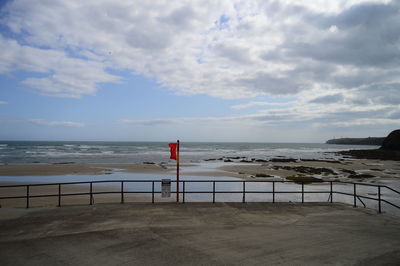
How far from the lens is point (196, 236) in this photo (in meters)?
7.49

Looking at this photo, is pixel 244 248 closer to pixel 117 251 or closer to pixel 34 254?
pixel 117 251

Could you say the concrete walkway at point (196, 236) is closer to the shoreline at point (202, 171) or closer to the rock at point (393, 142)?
the shoreline at point (202, 171)

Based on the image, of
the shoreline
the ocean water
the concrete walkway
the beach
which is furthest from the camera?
the ocean water

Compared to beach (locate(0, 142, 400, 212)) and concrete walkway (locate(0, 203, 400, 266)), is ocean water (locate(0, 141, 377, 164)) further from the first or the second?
concrete walkway (locate(0, 203, 400, 266))

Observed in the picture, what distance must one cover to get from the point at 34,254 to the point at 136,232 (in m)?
2.40

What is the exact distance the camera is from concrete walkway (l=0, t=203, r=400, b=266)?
5980 millimetres

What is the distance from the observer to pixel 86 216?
9.61 m

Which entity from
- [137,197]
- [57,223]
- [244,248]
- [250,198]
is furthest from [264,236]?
[137,197]

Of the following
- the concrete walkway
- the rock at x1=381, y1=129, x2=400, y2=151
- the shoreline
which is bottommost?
the shoreline

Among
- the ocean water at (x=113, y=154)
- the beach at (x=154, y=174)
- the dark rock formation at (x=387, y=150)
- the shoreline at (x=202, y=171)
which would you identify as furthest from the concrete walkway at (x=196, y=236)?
the dark rock formation at (x=387, y=150)

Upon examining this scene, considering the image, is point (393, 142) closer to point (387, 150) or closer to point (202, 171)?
point (387, 150)

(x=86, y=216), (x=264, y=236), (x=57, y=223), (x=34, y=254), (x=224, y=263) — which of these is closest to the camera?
(x=224, y=263)

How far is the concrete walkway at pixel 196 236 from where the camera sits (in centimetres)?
598

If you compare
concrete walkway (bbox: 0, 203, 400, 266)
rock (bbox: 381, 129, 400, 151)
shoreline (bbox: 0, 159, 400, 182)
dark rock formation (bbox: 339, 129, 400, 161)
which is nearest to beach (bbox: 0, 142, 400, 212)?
shoreline (bbox: 0, 159, 400, 182)
